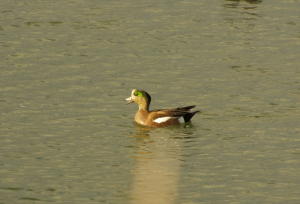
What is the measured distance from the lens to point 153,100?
21031 mm

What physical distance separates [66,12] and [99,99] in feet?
47.2

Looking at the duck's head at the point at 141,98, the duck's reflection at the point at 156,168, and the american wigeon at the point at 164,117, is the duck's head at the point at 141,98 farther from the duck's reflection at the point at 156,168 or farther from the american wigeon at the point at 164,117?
the duck's reflection at the point at 156,168

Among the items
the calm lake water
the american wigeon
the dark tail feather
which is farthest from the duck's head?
the dark tail feather

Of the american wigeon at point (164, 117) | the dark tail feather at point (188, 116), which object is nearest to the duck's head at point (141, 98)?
the american wigeon at point (164, 117)

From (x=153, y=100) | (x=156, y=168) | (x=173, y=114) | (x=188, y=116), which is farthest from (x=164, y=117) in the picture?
(x=156, y=168)

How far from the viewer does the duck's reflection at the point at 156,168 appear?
12.7m

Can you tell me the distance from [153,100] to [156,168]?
6855 mm

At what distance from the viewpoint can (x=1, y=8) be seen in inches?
1352

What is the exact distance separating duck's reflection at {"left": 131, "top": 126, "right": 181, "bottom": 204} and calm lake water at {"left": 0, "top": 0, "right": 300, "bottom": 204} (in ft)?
0.13

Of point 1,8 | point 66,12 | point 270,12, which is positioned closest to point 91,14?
point 66,12

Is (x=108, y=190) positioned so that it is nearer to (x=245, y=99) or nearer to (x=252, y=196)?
(x=252, y=196)

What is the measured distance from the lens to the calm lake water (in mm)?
13328

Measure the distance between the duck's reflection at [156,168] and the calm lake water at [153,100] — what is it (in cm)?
4

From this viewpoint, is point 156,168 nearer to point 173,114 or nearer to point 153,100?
point 173,114
